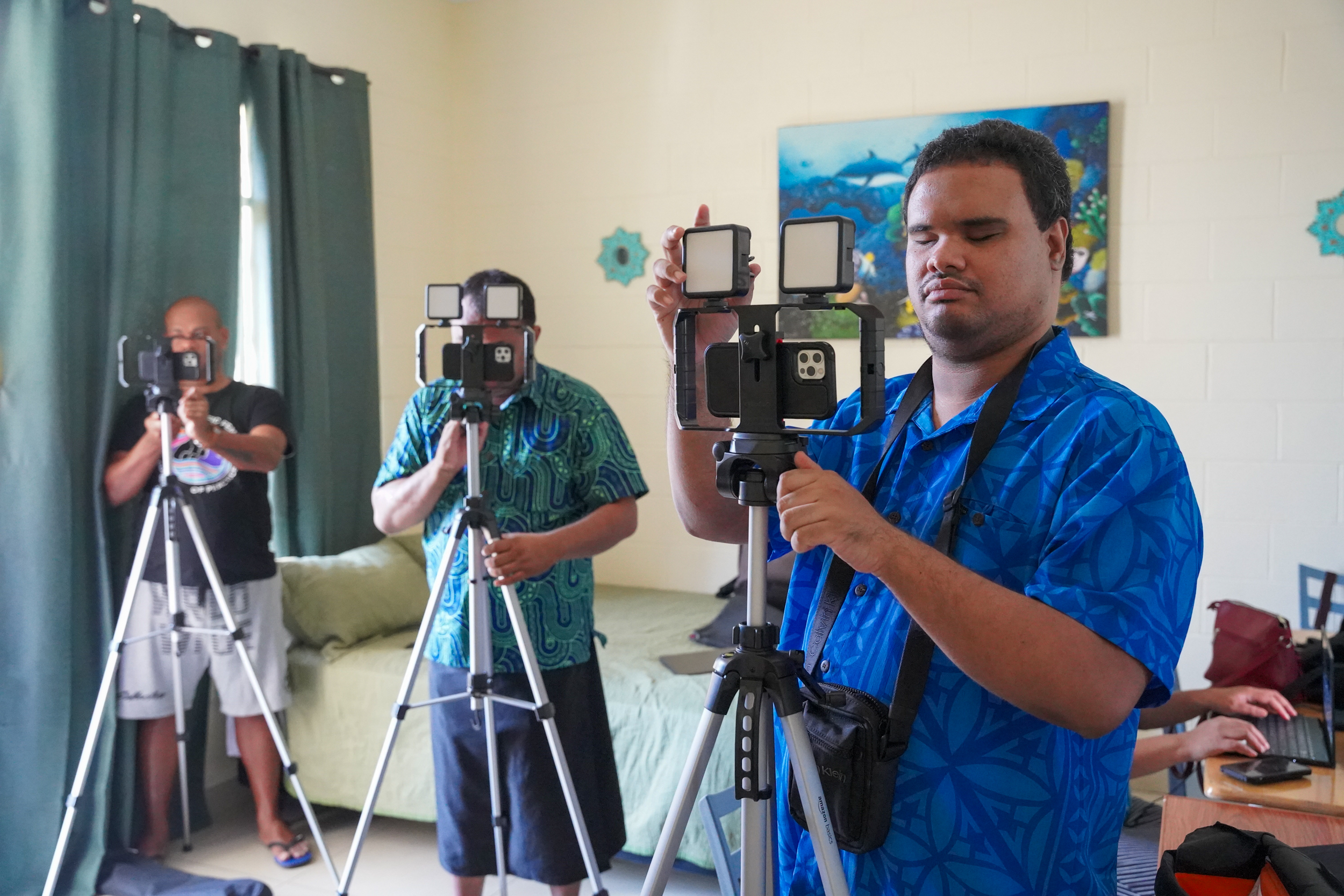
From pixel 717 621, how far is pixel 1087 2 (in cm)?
236

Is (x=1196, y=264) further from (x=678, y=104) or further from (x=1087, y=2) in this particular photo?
(x=678, y=104)

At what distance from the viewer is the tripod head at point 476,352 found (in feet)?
7.11

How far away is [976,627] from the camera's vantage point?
1.02m

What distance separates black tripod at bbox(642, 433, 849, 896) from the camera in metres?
1.13

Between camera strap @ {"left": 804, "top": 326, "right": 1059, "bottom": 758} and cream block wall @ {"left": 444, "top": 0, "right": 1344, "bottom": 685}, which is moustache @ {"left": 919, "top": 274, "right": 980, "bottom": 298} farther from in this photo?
cream block wall @ {"left": 444, "top": 0, "right": 1344, "bottom": 685}

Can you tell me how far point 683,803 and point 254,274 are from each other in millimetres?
2997

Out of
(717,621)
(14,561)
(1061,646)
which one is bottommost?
(717,621)

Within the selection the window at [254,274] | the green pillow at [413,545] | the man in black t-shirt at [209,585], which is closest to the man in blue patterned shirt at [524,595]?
the man in black t-shirt at [209,585]

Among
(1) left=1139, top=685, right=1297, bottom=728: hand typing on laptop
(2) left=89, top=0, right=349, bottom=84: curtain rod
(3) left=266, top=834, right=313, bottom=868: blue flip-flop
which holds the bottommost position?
(3) left=266, top=834, right=313, bottom=868: blue flip-flop

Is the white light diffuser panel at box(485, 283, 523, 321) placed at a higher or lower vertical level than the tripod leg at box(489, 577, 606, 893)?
higher

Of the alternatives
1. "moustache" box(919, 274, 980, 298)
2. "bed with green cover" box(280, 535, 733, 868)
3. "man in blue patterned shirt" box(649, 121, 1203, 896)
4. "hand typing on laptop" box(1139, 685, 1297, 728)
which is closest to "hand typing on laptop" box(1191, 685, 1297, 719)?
"hand typing on laptop" box(1139, 685, 1297, 728)

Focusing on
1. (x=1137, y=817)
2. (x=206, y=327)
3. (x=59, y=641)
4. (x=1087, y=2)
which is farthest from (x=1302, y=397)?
(x=59, y=641)

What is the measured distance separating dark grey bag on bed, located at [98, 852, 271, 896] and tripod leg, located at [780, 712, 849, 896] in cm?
216

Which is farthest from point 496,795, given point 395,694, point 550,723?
point 395,694
